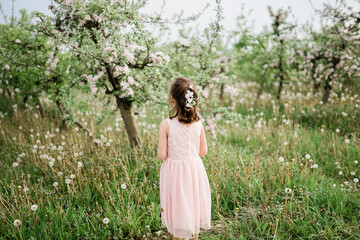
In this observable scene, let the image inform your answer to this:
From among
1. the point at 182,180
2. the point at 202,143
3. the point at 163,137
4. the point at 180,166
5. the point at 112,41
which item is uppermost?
the point at 112,41

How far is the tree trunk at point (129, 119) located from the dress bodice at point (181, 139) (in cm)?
213

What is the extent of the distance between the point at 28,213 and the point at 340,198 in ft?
13.7

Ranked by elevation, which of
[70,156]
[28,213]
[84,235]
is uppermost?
[70,156]

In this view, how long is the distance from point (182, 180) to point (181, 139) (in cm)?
43

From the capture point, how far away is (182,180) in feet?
8.46

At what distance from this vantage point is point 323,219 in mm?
3092

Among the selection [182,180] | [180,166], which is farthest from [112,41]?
[182,180]

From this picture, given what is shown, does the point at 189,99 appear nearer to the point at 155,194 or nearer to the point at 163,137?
the point at 163,137

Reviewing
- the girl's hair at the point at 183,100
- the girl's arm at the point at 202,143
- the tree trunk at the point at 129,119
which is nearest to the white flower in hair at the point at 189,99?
the girl's hair at the point at 183,100

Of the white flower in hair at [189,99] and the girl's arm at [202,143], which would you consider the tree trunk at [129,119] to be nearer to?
the girl's arm at [202,143]

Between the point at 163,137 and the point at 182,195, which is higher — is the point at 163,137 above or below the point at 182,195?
above

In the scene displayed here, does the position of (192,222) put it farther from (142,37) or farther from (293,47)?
(293,47)

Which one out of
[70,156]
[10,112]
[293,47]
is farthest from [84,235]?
[293,47]

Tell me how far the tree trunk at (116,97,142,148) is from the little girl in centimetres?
207
